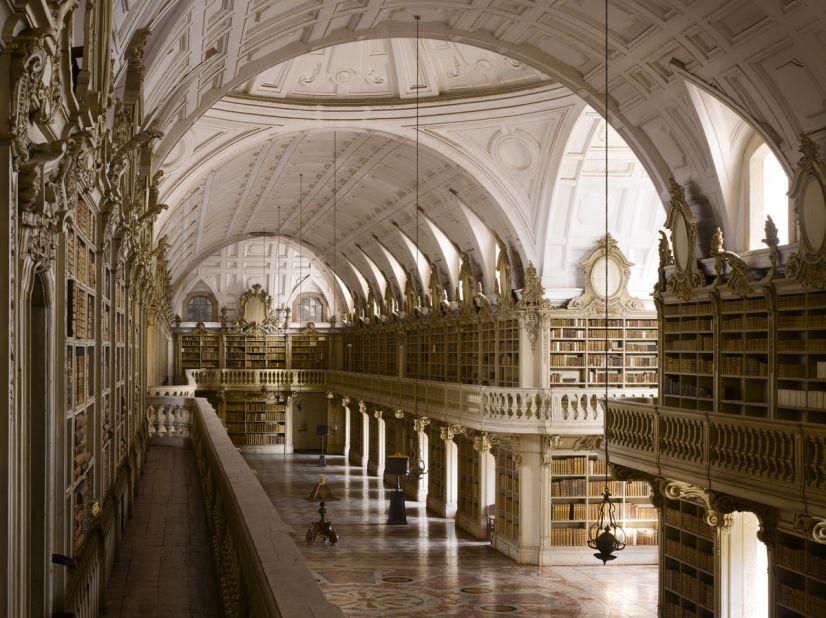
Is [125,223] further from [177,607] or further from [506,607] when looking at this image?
[506,607]

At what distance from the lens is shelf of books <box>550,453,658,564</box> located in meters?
20.3

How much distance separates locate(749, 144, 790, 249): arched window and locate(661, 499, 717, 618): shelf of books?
3.91 meters

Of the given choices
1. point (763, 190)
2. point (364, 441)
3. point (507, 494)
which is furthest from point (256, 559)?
point (364, 441)

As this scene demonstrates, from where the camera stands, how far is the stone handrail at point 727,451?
9.80 meters

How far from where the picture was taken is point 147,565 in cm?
727

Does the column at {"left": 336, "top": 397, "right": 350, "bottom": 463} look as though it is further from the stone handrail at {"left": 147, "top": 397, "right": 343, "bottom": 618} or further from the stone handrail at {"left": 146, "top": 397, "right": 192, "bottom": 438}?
the stone handrail at {"left": 147, "top": 397, "right": 343, "bottom": 618}

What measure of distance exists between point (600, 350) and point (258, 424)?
22.1 metres

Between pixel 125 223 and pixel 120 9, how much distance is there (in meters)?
2.09

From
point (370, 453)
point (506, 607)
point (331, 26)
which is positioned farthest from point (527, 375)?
point (370, 453)

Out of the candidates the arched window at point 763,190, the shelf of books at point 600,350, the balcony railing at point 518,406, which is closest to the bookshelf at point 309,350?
the balcony railing at point 518,406

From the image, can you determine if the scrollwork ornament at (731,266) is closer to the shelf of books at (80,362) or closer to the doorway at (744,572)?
the doorway at (744,572)

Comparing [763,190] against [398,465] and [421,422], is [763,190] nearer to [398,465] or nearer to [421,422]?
[398,465]

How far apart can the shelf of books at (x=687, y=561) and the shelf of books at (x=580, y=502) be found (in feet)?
18.0

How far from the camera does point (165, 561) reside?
7.31 m
